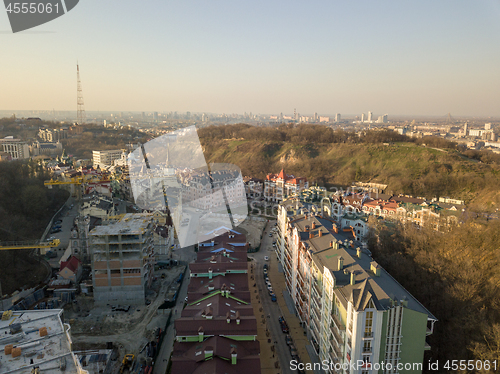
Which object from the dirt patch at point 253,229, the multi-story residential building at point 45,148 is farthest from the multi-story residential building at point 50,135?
the dirt patch at point 253,229

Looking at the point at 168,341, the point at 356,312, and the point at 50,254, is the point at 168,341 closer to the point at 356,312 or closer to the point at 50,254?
the point at 356,312

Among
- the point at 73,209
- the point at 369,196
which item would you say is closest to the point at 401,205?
the point at 369,196

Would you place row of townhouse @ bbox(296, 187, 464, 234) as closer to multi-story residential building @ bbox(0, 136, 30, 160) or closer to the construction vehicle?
the construction vehicle

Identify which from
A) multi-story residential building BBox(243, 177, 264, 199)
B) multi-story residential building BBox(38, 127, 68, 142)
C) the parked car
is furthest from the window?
multi-story residential building BBox(38, 127, 68, 142)

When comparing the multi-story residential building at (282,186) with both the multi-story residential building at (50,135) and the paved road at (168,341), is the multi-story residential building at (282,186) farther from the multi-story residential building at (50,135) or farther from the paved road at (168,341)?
the multi-story residential building at (50,135)

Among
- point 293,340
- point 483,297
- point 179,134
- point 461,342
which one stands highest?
point 179,134

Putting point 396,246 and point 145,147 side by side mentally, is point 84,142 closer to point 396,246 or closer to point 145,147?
point 145,147
